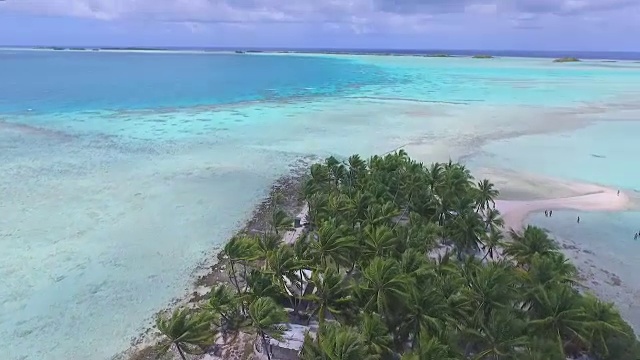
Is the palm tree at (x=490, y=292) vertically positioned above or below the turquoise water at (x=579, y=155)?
above

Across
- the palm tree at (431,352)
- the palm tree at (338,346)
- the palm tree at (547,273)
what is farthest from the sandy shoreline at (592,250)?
the palm tree at (338,346)

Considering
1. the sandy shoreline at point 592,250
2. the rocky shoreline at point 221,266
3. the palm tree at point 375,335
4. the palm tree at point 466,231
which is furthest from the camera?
the palm tree at point 466,231

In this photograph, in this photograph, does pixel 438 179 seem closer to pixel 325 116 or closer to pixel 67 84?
pixel 325 116

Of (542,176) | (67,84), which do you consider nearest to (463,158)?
(542,176)

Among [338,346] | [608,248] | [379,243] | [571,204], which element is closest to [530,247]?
[379,243]

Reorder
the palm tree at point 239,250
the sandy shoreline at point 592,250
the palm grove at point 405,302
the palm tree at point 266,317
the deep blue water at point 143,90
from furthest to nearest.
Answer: the deep blue water at point 143,90
the sandy shoreline at point 592,250
the palm tree at point 239,250
the palm tree at point 266,317
the palm grove at point 405,302

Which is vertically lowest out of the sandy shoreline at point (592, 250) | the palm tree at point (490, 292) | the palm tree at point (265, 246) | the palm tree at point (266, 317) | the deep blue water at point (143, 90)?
the deep blue water at point (143, 90)

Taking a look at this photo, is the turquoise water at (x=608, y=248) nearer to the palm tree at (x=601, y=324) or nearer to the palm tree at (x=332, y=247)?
the palm tree at (x=601, y=324)

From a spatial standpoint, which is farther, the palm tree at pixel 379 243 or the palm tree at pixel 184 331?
the palm tree at pixel 379 243
